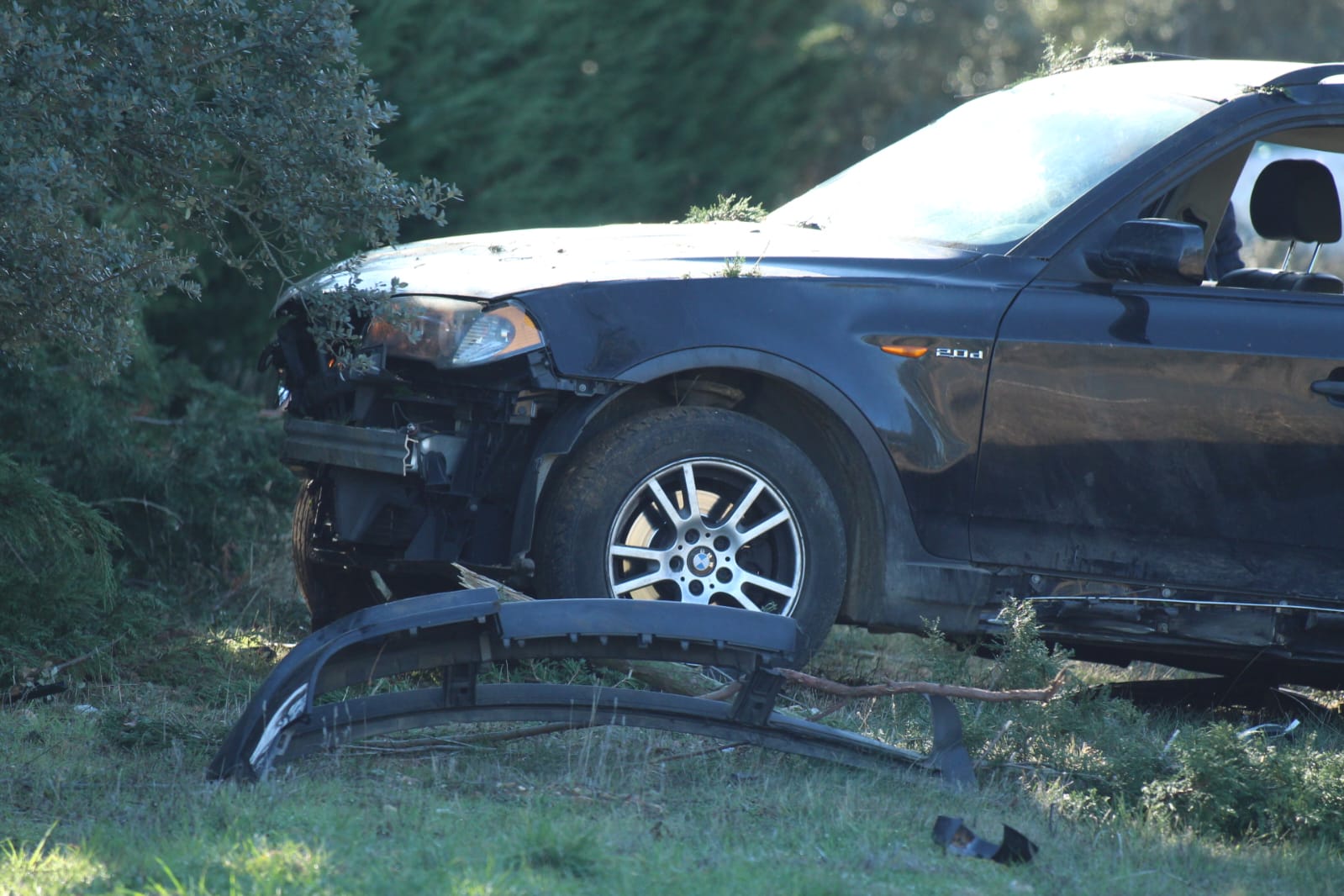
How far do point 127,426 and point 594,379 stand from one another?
8.95ft

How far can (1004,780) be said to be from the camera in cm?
407

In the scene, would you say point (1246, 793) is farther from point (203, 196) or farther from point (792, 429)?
point (203, 196)

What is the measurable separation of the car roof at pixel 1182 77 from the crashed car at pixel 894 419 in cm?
4

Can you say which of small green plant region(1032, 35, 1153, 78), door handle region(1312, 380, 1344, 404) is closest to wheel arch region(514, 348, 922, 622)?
door handle region(1312, 380, 1344, 404)

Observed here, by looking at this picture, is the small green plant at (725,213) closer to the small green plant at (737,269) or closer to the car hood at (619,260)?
the car hood at (619,260)

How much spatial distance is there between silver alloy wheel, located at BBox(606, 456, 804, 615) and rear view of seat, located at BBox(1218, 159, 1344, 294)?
193 centimetres

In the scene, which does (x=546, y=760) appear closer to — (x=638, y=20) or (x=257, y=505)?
(x=257, y=505)

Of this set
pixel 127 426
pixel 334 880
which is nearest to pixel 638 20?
pixel 127 426

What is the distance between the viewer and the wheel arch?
14.5 ft

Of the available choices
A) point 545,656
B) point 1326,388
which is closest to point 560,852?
point 545,656

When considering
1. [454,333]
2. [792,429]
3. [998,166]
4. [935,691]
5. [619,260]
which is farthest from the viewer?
[998,166]

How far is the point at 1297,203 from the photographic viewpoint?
18.2 ft

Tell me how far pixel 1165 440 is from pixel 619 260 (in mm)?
1764

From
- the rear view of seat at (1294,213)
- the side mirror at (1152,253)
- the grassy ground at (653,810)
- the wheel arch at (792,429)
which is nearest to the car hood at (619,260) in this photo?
the wheel arch at (792,429)
